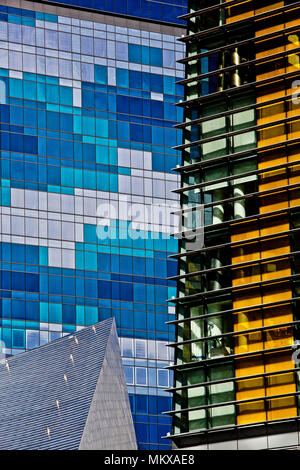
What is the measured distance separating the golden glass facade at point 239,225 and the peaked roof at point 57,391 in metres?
10.5

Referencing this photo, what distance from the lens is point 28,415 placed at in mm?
78062

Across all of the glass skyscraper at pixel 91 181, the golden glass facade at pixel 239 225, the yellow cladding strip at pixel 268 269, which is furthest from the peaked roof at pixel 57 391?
the glass skyscraper at pixel 91 181

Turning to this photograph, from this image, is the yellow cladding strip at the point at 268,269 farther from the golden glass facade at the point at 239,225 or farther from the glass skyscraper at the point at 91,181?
the glass skyscraper at the point at 91,181

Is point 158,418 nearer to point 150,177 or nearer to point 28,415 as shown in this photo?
point 150,177

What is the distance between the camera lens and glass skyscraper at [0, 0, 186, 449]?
131 meters

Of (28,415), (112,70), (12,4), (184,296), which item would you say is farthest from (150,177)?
(184,296)

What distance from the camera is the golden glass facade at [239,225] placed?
62.4 meters

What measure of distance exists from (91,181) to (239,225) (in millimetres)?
73231

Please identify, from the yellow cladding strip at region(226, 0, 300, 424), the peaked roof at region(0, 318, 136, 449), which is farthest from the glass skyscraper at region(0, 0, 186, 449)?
the yellow cladding strip at region(226, 0, 300, 424)

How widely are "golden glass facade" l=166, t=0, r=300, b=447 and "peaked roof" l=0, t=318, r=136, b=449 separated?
1048 centimetres

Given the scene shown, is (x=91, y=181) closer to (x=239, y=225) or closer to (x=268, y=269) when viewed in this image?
(x=239, y=225)

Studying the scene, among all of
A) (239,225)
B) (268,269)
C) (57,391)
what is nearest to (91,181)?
(57,391)

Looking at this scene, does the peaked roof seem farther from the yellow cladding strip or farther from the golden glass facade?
the yellow cladding strip

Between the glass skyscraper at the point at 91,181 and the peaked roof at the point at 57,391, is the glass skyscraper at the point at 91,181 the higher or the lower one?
the higher one
